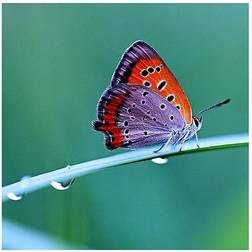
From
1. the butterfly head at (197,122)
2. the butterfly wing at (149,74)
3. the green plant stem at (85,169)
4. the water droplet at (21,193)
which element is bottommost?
the water droplet at (21,193)

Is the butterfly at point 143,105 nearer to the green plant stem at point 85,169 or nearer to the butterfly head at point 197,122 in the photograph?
the butterfly head at point 197,122

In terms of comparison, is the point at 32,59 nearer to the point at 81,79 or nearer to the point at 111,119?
the point at 81,79

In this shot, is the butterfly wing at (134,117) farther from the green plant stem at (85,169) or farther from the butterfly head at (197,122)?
the green plant stem at (85,169)

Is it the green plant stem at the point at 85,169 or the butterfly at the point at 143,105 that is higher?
the butterfly at the point at 143,105

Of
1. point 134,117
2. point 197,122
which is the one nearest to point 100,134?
point 134,117

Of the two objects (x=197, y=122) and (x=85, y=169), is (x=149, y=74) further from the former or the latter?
(x=85, y=169)

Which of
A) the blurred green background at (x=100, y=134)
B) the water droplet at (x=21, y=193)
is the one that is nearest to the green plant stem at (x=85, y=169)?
the water droplet at (x=21, y=193)

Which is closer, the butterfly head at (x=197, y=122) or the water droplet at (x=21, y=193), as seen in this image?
the water droplet at (x=21, y=193)
